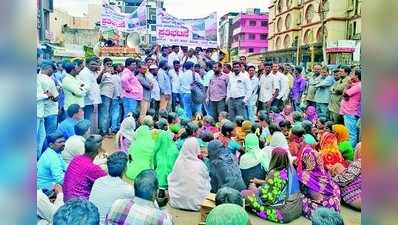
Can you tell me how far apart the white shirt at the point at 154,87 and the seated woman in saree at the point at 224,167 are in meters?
5.10

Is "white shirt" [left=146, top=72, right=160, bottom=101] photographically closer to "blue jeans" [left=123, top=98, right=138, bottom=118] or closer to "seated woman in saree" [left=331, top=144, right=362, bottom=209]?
"blue jeans" [left=123, top=98, right=138, bottom=118]

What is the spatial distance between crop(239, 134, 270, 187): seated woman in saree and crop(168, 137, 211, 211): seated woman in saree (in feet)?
1.76

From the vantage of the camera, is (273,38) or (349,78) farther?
(273,38)

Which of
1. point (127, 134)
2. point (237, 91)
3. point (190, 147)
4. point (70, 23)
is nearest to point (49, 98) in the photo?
point (127, 134)

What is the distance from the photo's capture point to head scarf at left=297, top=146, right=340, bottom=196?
195 inches

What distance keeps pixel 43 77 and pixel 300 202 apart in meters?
3.96

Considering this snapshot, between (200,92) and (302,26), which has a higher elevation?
(302,26)

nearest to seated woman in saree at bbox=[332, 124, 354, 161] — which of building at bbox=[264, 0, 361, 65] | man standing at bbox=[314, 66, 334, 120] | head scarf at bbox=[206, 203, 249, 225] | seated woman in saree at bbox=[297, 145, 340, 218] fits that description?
seated woman in saree at bbox=[297, 145, 340, 218]

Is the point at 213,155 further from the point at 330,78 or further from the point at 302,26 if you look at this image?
the point at 302,26

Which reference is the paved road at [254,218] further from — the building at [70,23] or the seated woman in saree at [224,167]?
the building at [70,23]

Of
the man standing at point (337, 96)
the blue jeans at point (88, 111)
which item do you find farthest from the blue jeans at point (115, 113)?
the man standing at point (337, 96)

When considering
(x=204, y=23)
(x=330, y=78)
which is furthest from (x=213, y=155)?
(x=204, y=23)

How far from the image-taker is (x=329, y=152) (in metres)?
5.95
